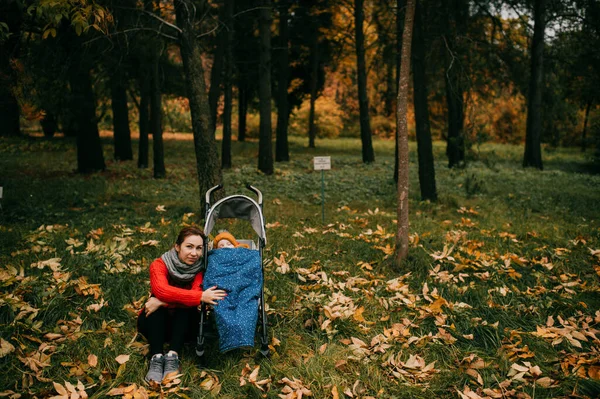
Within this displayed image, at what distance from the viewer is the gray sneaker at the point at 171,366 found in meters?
3.49

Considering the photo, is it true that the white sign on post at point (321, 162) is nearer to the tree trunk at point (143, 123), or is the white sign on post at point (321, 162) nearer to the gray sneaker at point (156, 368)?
the gray sneaker at point (156, 368)

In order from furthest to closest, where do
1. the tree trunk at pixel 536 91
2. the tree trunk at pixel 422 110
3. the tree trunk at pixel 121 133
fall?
the tree trunk at pixel 121 133
the tree trunk at pixel 536 91
the tree trunk at pixel 422 110

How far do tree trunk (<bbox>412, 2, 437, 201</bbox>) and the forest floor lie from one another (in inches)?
33.2

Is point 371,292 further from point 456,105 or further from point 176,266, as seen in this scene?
point 456,105

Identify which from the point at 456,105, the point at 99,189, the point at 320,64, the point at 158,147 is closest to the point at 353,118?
the point at 320,64

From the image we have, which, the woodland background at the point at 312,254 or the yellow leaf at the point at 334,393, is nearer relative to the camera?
the yellow leaf at the point at 334,393

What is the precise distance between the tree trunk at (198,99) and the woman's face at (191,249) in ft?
12.5

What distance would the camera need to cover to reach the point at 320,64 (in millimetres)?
27000

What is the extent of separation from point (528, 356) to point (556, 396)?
0.44 metres

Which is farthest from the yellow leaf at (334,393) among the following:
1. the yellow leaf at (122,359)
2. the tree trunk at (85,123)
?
the tree trunk at (85,123)

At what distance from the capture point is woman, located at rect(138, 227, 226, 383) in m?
3.58

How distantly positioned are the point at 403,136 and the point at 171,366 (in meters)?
4.07

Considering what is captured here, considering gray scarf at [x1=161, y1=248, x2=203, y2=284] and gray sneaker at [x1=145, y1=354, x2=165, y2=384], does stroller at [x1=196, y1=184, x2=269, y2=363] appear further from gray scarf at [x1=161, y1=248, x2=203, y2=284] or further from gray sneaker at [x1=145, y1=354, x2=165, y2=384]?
gray sneaker at [x1=145, y1=354, x2=165, y2=384]

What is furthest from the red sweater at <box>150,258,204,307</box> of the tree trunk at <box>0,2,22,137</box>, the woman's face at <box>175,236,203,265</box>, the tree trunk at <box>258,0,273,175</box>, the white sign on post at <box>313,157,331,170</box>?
the tree trunk at <box>258,0,273,175</box>
